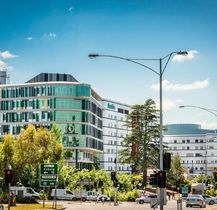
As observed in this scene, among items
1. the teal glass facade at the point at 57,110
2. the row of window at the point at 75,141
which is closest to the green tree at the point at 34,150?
the row of window at the point at 75,141

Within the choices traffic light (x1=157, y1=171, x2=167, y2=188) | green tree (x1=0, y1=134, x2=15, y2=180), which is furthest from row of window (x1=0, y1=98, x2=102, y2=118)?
traffic light (x1=157, y1=171, x2=167, y2=188)

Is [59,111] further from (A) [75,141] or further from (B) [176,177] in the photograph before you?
(B) [176,177]

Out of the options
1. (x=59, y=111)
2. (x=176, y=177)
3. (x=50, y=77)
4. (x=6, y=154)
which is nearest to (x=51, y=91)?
(x=59, y=111)

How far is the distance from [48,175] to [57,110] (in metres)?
85.6

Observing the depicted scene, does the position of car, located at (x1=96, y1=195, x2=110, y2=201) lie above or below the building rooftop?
below

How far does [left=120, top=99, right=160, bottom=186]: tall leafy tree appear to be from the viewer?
11856cm

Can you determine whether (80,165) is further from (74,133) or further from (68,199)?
(68,199)

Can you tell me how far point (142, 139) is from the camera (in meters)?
120

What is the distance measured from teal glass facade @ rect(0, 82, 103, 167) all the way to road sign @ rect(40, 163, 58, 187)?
271ft

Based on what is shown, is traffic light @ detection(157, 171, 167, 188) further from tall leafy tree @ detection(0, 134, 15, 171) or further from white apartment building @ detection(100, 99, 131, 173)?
white apartment building @ detection(100, 99, 131, 173)

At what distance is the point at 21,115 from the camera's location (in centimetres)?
14738

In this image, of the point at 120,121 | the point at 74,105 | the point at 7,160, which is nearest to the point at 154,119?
the point at 74,105

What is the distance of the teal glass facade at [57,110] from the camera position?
142250mm

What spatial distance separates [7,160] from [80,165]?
68.1 m
